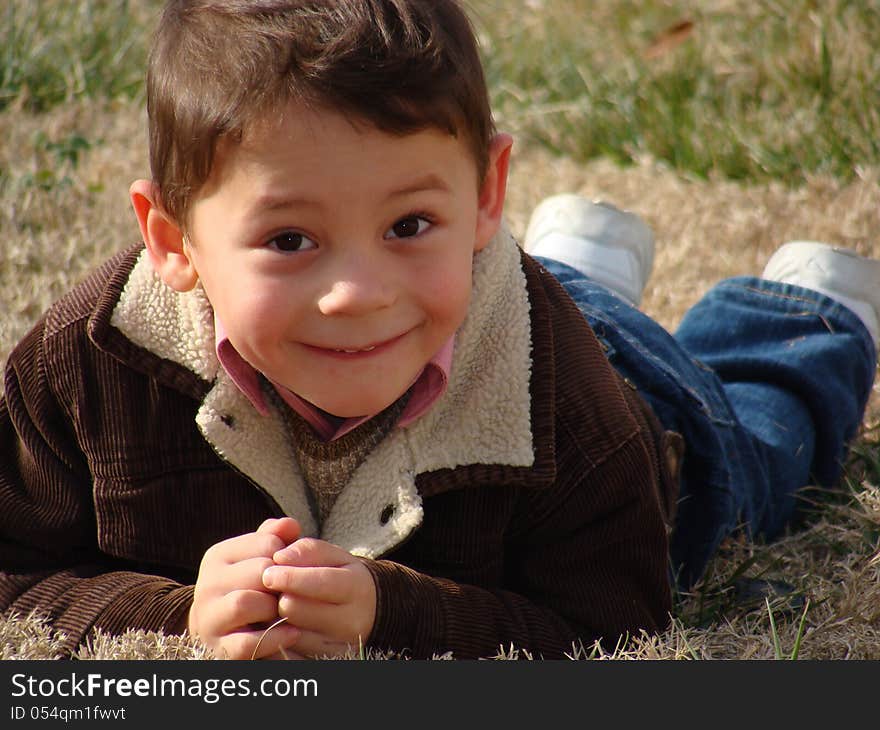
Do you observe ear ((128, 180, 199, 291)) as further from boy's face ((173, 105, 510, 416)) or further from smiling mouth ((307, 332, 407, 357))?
smiling mouth ((307, 332, 407, 357))

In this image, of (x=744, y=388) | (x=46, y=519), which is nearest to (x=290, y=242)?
(x=46, y=519)

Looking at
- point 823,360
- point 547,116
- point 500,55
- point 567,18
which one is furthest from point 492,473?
point 567,18

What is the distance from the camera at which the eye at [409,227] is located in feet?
6.14

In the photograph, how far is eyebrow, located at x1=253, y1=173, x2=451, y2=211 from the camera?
1.79m

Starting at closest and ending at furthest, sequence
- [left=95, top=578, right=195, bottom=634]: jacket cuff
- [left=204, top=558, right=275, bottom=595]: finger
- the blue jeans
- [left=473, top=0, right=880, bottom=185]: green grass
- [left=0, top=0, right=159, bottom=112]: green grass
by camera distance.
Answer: [left=204, top=558, right=275, bottom=595]: finger → [left=95, top=578, right=195, bottom=634]: jacket cuff → the blue jeans → [left=473, top=0, right=880, bottom=185]: green grass → [left=0, top=0, right=159, bottom=112]: green grass

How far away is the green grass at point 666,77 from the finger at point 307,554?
2.61 m

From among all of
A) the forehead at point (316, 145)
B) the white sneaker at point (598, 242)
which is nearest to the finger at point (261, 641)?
the forehead at point (316, 145)

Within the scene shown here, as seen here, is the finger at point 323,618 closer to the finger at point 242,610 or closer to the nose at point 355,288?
the finger at point 242,610

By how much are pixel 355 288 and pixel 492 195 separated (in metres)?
0.37

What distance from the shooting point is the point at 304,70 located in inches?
70.1

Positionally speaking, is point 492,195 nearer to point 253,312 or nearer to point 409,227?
point 409,227

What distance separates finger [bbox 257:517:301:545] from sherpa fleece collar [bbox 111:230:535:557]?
0.15m

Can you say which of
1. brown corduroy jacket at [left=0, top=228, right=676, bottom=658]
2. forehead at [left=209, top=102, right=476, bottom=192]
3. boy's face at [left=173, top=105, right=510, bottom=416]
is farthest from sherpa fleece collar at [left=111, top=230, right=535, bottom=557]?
forehead at [left=209, top=102, right=476, bottom=192]

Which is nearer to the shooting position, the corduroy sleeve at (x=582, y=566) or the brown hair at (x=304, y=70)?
the brown hair at (x=304, y=70)
